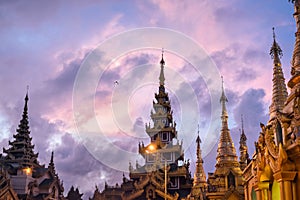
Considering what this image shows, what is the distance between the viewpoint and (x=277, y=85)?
18.7 m

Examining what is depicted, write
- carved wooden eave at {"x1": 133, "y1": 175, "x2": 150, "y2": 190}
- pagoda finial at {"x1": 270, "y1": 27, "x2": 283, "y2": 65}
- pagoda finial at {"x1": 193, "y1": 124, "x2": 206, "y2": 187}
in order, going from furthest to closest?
1. carved wooden eave at {"x1": 133, "y1": 175, "x2": 150, "y2": 190}
2. pagoda finial at {"x1": 193, "y1": 124, "x2": 206, "y2": 187}
3. pagoda finial at {"x1": 270, "y1": 27, "x2": 283, "y2": 65}

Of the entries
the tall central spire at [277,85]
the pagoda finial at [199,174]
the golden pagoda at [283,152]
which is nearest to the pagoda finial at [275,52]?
the tall central spire at [277,85]

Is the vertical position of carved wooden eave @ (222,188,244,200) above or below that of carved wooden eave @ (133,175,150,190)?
below

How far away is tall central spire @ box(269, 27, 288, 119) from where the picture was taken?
1776 cm

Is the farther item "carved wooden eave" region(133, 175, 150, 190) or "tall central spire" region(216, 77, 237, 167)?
"carved wooden eave" region(133, 175, 150, 190)

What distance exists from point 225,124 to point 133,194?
60.9ft

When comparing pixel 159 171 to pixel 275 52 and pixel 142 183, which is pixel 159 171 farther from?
pixel 275 52

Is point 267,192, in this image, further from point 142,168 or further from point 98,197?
point 142,168

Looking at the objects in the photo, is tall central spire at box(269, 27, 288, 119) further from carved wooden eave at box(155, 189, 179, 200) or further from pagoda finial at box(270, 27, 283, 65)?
carved wooden eave at box(155, 189, 179, 200)

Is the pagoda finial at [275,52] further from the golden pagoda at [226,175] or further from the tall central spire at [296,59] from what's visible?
the golden pagoda at [226,175]

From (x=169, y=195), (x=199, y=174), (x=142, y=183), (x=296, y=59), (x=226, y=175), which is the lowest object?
(x=226, y=175)

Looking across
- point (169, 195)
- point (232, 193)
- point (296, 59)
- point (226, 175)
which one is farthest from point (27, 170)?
point (296, 59)

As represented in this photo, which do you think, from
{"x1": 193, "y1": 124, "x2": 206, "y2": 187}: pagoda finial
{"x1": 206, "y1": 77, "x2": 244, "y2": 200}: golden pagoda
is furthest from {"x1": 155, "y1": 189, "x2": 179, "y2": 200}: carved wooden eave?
{"x1": 206, "y1": 77, "x2": 244, "y2": 200}: golden pagoda

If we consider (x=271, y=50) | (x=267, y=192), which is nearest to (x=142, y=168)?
(x=271, y=50)
